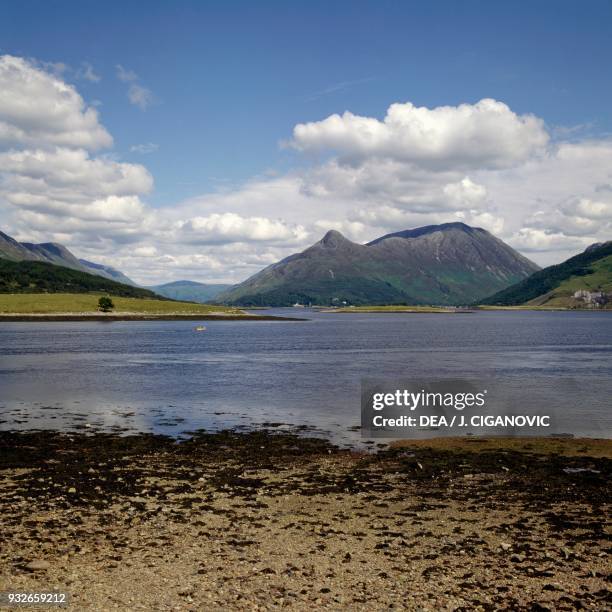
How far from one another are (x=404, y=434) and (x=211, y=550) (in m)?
26.0

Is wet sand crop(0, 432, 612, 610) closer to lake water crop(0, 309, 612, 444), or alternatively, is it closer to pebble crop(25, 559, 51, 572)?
pebble crop(25, 559, 51, 572)

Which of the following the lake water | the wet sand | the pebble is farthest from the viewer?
the lake water

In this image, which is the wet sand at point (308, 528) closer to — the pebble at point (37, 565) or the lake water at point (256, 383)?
the pebble at point (37, 565)

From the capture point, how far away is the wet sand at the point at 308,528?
655 inches

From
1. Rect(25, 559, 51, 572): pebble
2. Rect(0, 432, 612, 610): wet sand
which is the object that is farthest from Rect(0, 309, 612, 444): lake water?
Rect(25, 559, 51, 572): pebble

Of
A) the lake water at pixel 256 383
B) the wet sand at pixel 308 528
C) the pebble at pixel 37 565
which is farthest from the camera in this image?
the lake water at pixel 256 383

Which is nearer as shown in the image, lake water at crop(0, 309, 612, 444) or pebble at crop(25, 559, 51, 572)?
pebble at crop(25, 559, 51, 572)

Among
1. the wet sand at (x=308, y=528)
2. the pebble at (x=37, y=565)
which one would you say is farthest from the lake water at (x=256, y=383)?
the pebble at (x=37, y=565)

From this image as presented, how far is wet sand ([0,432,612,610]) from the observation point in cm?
1664

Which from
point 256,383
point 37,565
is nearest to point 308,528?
point 37,565

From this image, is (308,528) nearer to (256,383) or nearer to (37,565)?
(37,565)

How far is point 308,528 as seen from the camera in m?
22.0

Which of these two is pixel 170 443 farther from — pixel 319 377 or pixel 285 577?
pixel 319 377

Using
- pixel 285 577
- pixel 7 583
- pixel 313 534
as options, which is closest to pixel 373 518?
pixel 313 534
